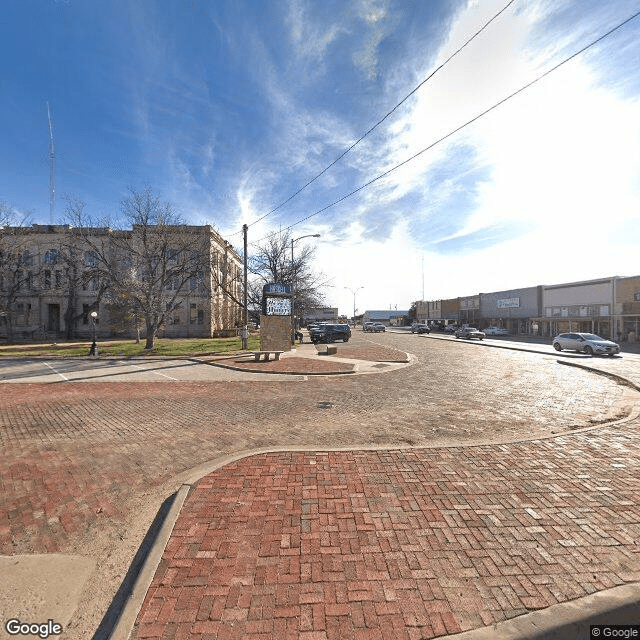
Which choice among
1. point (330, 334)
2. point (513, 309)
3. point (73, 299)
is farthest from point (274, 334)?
point (513, 309)

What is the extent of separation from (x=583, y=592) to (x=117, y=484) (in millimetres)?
5115

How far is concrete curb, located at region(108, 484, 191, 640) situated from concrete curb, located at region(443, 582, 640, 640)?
220cm

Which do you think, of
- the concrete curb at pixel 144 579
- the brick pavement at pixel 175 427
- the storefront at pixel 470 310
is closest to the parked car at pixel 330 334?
the brick pavement at pixel 175 427

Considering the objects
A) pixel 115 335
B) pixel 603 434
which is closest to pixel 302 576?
pixel 603 434

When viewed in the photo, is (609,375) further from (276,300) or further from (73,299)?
(73,299)

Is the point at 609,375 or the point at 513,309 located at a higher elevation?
the point at 513,309

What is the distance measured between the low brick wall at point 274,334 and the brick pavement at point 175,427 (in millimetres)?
6700

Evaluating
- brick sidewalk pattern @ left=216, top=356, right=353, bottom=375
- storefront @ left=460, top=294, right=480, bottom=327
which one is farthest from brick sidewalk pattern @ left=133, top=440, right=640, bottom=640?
storefront @ left=460, top=294, right=480, bottom=327

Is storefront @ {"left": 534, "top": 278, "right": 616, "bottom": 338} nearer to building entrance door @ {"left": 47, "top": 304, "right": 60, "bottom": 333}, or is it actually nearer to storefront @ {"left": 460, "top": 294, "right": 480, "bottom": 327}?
storefront @ {"left": 460, "top": 294, "right": 480, "bottom": 327}

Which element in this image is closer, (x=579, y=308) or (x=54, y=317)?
(x=579, y=308)

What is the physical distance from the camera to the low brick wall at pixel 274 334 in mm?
18906

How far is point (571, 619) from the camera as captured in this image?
7.89ft

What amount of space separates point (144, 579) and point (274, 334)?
16.4 metres

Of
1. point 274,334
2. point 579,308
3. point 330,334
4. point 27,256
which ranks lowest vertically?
point 330,334
